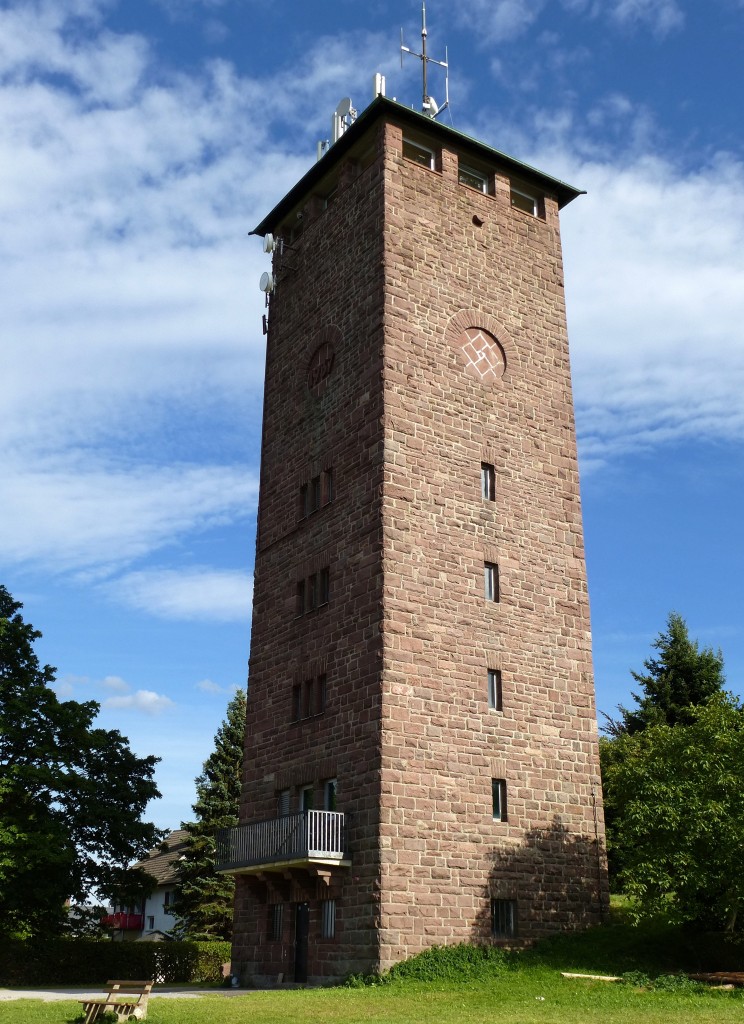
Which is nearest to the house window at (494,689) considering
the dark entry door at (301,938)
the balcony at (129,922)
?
the dark entry door at (301,938)

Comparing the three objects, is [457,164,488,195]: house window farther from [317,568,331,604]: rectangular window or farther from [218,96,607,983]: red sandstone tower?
[317,568,331,604]: rectangular window

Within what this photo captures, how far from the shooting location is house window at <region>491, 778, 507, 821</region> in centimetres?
2323

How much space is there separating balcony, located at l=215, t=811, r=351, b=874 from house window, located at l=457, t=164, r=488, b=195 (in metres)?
18.3

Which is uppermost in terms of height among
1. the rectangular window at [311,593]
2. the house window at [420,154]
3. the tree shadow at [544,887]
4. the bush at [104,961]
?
the house window at [420,154]

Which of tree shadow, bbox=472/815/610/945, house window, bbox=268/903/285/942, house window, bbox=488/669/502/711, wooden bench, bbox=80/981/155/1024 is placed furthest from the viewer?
house window, bbox=268/903/285/942

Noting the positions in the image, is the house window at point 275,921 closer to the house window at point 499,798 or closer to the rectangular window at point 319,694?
the rectangular window at point 319,694

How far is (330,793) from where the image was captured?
2364 cm

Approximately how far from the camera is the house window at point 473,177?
99.2ft

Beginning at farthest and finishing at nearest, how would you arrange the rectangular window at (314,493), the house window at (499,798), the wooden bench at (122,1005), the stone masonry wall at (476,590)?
the rectangular window at (314,493)
the house window at (499,798)
the stone masonry wall at (476,590)
the wooden bench at (122,1005)

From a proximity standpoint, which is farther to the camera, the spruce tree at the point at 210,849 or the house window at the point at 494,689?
the spruce tree at the point at 210,849

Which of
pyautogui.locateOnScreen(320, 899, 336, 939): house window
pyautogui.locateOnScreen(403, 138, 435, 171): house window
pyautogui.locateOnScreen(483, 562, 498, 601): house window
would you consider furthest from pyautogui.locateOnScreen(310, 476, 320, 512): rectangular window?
pyautogui.locateOnScreen(320, 899, 336, 939): house window

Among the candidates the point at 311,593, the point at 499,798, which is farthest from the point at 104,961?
the point at 499,798

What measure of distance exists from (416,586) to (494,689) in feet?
10.3

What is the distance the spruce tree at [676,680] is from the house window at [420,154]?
20091 millimetres
